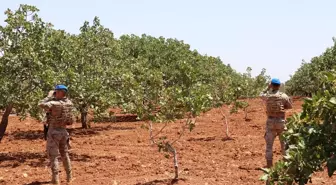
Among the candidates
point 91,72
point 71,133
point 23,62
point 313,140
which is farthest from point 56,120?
point 71,133

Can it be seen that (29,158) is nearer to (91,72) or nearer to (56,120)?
(56,120)

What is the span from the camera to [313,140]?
3.04 metres

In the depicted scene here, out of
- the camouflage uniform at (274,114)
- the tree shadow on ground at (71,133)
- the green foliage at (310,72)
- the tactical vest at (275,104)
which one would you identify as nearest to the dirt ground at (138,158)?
the tree shadow on ground at (71,133)

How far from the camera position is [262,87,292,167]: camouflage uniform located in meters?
9.12

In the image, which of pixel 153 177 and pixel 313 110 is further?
pixel 153 177

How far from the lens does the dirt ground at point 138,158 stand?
31.2 feet

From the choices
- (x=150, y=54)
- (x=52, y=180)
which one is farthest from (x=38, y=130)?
(x=150, y=54)

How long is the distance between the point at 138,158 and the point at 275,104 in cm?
465

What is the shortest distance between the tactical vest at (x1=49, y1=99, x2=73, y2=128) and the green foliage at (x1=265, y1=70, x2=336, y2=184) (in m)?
6.19

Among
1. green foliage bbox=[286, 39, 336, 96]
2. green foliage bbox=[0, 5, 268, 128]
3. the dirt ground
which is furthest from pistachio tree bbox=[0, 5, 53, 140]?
green foliage bbox=[286, 39, 336, 96]

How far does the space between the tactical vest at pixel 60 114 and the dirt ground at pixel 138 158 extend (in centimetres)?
127

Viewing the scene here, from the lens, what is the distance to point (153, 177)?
9570 mm

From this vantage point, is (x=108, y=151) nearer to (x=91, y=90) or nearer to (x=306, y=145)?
(x=91, y=90)

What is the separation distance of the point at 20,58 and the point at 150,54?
26.8 metres
